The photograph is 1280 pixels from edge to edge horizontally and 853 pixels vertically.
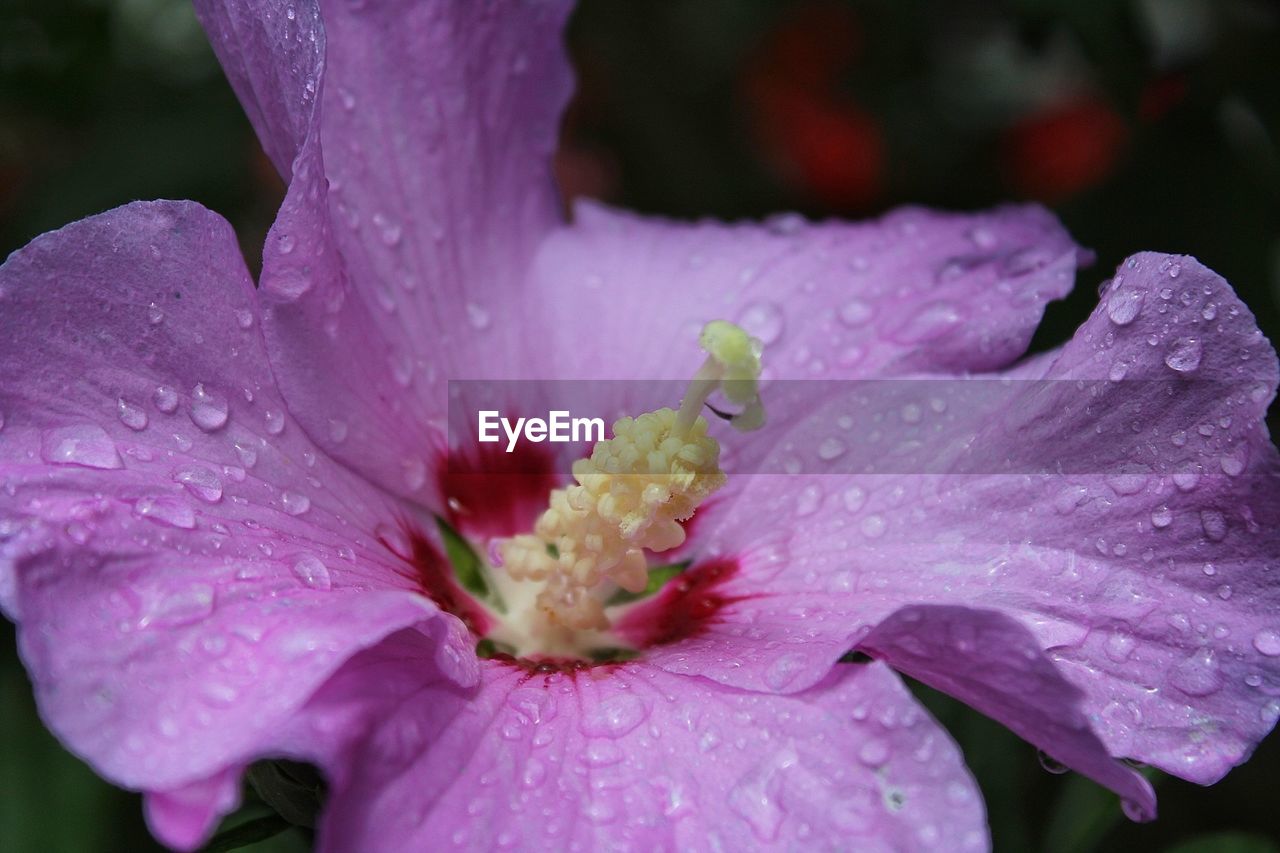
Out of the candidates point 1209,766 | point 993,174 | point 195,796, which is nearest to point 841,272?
point 1209,766

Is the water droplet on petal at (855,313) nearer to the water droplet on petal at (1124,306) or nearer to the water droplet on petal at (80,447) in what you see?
the water droplet on petal at (1124,306)

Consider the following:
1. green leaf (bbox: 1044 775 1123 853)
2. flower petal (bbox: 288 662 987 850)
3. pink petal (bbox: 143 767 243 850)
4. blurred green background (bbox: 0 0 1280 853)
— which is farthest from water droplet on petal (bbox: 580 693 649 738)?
green leaf (bbox: 1044 775 1123 853)

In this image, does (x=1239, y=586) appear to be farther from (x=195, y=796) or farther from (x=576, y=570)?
(x=195, y=796)

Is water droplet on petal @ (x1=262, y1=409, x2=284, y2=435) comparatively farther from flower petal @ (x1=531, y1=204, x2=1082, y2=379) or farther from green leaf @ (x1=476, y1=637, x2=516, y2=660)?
flower petal @ (x1=531, y1=204, x2=1082, y2=379)

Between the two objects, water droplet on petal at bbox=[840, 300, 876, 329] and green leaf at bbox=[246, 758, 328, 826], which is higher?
water droplet on petal at bbox=[840, 300, 876, 329]

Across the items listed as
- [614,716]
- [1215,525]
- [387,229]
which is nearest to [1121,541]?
[1215,525]
